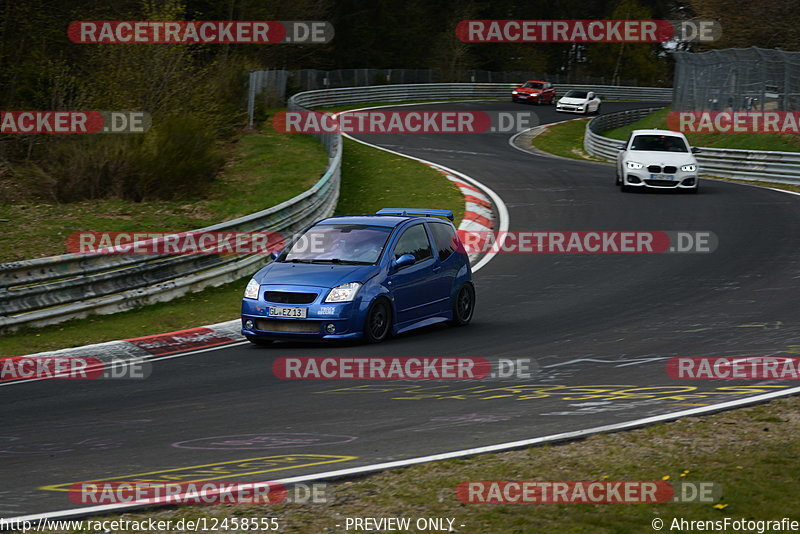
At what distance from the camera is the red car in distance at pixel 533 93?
6619 cm

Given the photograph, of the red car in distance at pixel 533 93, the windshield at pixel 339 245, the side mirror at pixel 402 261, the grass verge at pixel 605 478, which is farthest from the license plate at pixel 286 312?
the red car in distance at pixel 533 93

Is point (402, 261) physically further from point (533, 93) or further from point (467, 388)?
point (533, 93)

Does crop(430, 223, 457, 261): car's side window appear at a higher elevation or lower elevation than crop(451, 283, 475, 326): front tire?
higher

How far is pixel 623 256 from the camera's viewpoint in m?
18.1

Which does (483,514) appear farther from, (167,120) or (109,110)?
(109,110)

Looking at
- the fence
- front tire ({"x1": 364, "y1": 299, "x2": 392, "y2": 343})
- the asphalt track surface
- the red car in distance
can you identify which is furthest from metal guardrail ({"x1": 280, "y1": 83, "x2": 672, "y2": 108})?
front tire ({"x1": 364, "y1": 299, "x2": 392, "y2": 343})

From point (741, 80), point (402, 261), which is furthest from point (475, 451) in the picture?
point (741, 80)

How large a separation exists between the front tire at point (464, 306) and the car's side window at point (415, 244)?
0.69 meters

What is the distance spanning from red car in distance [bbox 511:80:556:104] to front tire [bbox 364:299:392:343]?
55.8 metres

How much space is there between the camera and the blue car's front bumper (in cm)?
1147

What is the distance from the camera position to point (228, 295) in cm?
1572

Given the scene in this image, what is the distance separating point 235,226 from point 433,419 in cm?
918

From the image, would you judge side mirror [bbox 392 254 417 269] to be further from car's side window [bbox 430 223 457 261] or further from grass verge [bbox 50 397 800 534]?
grass verge [bbox 50 397 800 534]

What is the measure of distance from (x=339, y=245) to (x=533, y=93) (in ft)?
182
